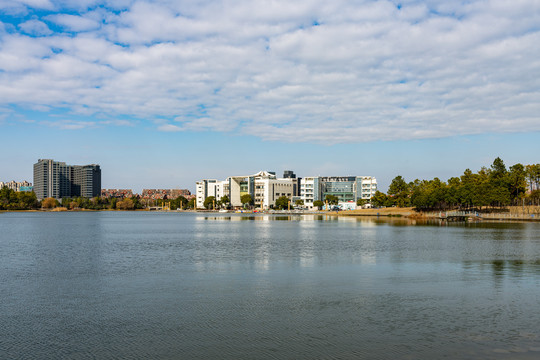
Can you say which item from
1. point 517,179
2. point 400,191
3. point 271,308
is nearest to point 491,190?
point 517,179

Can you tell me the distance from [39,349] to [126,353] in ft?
10.4

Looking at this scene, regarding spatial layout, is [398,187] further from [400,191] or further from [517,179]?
[517,179]

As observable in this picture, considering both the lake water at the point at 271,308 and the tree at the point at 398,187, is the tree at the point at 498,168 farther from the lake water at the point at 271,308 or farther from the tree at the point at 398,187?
the lake water at the point at 271,308

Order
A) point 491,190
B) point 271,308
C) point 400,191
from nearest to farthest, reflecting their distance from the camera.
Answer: point 271,308 → point 491,190 → point 400,191

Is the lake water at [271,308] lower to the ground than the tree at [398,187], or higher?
lower

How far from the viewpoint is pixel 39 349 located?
16734mm

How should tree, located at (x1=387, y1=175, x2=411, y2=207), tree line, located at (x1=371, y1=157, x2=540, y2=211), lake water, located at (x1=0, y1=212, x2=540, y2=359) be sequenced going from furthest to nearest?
tree, located at (x1=387, y1=175, x2=411, y2=207) < tree line, located at (x1=371, y1=157, x2=540, y2=211) < lake water, located at (x1=0, y1=212, x2=540, y2=359)

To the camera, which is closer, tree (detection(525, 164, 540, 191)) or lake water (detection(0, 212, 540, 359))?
lake water (detection(0, 212, 540, 359))

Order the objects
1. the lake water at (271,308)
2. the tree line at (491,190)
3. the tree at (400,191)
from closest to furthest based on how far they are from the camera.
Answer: the lake water at (271,308) → the tree line at (491,190) → the tree at (400,191)

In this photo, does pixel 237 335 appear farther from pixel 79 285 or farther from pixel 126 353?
pixel 79 285

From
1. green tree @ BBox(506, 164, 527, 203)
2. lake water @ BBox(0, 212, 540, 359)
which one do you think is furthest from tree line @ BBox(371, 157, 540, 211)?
lake water @ BBox(0, 212, 540, 359)

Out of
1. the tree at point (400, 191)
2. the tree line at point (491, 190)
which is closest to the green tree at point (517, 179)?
the tree line at point (491, 190)

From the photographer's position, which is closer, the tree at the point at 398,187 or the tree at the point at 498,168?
the tree at the point at 498,168

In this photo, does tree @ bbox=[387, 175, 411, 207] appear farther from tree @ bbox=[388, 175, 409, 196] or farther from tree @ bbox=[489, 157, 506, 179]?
tree @ bbox=[489, 157, 506, 179]
